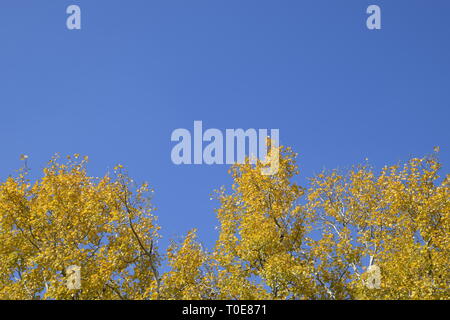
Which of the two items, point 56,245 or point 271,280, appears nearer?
point 271,280

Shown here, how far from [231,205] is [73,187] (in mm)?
11293

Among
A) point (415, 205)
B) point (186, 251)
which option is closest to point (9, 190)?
point (186, 251)

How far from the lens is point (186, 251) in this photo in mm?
28656

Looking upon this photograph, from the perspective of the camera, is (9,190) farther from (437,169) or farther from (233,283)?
(437,169)

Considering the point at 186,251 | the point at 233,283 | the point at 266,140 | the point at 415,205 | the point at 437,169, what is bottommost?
the point at 233,283

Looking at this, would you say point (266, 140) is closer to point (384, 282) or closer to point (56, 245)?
point (384, 282)

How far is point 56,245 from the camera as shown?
31.4 meters

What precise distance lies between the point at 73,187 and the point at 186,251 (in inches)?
456
